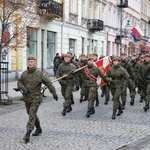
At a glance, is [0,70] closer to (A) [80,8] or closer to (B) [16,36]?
(B) [16,36]

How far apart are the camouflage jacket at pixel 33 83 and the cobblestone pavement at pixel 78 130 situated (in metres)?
0.87

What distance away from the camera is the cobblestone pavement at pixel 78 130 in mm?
8320

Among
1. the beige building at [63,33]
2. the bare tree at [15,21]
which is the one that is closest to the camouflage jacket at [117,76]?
the bare tree at [15,21]

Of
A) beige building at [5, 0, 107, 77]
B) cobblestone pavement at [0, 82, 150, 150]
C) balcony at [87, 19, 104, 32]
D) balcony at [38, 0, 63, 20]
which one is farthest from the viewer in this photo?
balcony at [87, 19, 104, 32]

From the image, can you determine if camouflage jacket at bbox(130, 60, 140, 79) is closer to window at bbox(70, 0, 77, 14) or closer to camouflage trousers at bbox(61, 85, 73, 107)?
camouflage trousers at bbox(61, 85, 73, 107)

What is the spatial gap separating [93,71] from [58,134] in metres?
3.32

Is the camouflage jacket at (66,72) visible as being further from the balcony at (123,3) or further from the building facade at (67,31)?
the balcony at (123,3)

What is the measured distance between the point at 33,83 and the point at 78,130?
1.76m

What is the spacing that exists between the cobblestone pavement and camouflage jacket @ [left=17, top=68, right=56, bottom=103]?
0.87 meters

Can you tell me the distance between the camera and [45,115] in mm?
12344

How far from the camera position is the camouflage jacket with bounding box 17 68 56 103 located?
8.86 metres

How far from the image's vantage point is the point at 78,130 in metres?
9.88

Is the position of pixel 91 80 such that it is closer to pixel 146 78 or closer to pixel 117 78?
pixel 117 78

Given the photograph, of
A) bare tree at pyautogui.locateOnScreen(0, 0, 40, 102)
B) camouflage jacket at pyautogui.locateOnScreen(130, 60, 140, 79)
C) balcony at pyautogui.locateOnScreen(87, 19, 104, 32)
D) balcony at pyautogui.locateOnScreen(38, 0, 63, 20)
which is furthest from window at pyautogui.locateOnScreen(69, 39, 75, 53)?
bare tree at pyautogui.locateOnScreen(0, 0, 40, 102)
